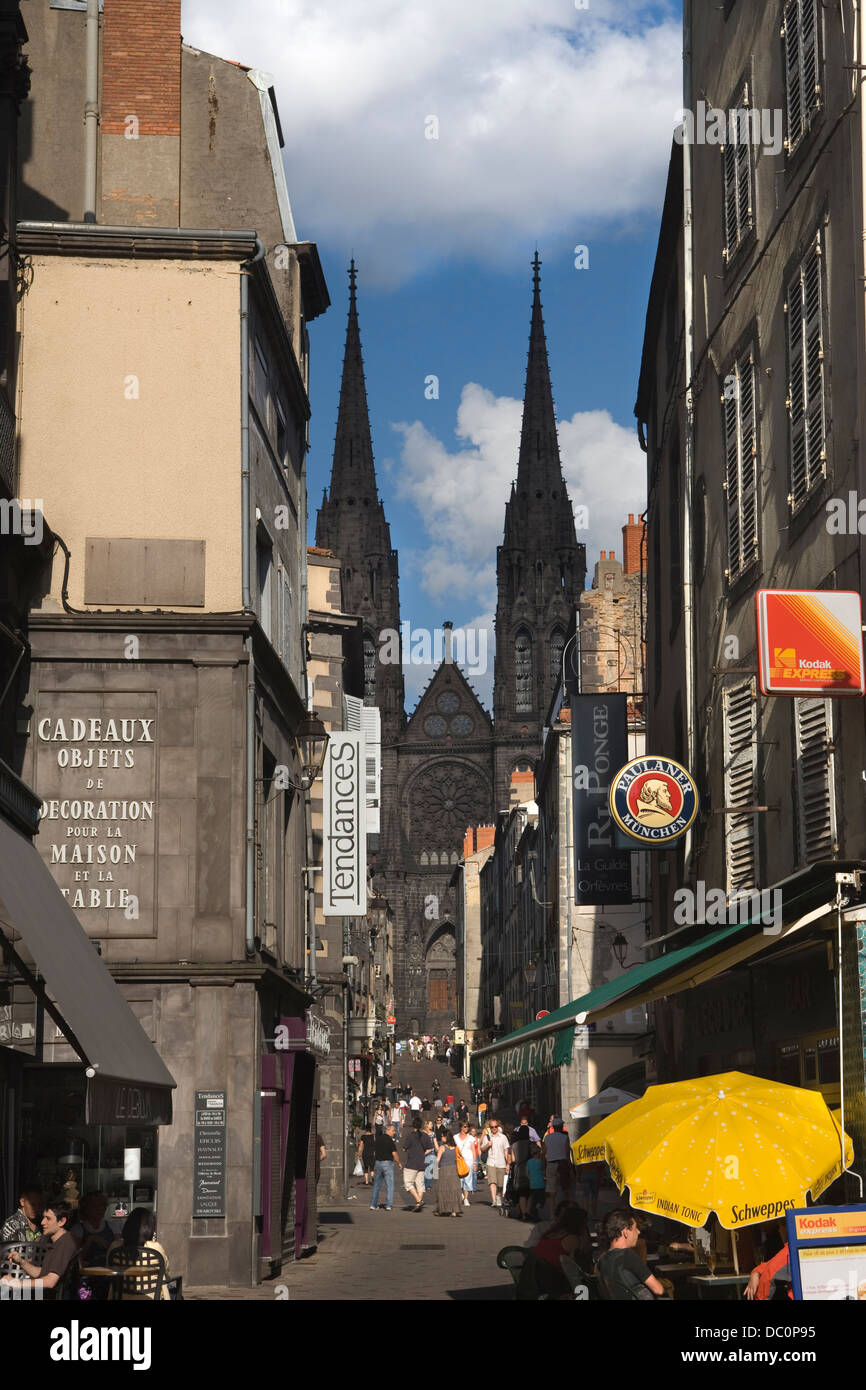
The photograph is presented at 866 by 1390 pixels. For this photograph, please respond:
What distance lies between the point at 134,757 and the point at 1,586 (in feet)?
8.10

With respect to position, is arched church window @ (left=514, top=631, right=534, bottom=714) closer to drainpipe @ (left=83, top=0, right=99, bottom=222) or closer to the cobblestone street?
the cobblestone street

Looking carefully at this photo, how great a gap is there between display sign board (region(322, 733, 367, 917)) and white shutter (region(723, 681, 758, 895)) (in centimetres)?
1280

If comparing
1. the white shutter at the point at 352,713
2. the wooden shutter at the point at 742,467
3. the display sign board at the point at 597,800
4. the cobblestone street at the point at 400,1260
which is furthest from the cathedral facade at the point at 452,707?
the wooden shutter at the point at 742,467

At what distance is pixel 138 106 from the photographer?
23.3 meters

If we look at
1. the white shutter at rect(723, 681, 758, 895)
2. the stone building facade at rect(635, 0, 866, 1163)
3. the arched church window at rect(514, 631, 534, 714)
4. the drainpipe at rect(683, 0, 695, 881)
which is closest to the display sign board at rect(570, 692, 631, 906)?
the stone building facade at rect(635, 0, 866, 1163)

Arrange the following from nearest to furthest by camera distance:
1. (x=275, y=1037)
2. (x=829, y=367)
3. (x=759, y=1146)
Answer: (x=759, y=1146)
(x=829, y=367)
(x=275, y=1037)

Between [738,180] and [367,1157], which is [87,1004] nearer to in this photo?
[738,180]

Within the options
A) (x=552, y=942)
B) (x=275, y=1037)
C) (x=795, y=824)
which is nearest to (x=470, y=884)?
(x=552, y=942)

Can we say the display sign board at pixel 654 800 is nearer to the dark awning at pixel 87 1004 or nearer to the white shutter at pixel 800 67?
the dark awning at pixel 87 1004

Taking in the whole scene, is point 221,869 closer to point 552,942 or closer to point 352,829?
point 352,829

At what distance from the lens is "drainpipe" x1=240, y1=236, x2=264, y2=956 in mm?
19078

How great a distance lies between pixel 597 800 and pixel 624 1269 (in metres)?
14.0

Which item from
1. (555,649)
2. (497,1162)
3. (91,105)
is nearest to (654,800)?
(91,105)
